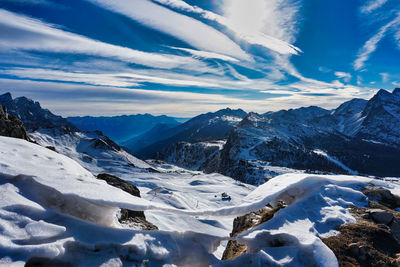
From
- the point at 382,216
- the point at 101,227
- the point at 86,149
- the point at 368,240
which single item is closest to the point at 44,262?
the point at 101,227

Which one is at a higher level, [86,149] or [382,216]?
[382,216]

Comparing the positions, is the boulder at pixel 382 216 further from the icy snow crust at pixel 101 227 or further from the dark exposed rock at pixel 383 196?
the dark exposed rock at pixel 383 196

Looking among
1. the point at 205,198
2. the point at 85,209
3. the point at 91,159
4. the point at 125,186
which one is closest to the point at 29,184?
the point at 85,209

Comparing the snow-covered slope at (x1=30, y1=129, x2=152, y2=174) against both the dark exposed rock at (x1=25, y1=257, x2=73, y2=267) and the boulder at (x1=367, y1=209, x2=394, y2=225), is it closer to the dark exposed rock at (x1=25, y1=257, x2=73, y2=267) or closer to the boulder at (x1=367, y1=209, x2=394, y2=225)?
the dark exposed rock at (x1=25, y1=257, x2=73, y2=267)

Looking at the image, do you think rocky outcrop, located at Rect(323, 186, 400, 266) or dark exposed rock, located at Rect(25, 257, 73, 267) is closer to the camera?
dark exposed rock, located at Rect(25, 257, 73, 267)

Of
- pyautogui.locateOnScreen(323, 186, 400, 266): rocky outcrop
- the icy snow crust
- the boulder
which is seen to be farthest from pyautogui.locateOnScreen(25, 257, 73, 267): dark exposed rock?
the boulder

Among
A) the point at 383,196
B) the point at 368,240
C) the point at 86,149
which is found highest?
the point at 383,196

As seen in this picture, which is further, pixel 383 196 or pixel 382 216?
pixel 383 196

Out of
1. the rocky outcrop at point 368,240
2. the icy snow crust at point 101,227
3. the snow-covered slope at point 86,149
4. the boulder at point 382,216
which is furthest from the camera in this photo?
the snow-covered slope at point 86,149

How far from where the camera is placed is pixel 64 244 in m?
4.67

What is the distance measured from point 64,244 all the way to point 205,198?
53517 mm

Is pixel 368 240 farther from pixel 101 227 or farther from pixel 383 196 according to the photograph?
pixel 101 227

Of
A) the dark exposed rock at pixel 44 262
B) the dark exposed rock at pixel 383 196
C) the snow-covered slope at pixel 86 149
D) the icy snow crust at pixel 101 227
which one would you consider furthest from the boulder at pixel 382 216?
the snow-covered slope at pixel 86 149

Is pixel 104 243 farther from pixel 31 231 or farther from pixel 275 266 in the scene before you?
pixel 275 266
